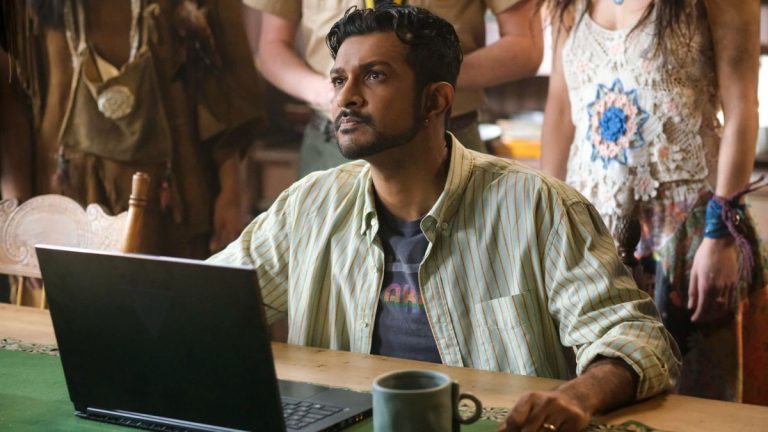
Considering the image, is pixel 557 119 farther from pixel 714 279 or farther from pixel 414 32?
pixel 414 32

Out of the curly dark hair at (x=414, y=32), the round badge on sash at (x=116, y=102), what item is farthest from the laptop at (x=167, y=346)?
the round badge on sash at (x=116, y=102)

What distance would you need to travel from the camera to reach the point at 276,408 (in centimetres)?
120

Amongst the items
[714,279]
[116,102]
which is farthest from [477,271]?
[116,102]

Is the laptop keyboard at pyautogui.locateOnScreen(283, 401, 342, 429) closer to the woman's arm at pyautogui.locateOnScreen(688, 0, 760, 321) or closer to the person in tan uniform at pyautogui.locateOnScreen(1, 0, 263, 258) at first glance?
the woman's arm at pyautogui.locateOnScreen(688, 0, 760, 321)

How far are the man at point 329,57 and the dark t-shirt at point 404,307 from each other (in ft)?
3.02

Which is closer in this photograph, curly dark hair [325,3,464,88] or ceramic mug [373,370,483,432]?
ceramic mug [373,370,483,432]

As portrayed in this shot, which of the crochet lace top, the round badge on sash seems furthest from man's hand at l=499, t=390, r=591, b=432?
the round badge on sash

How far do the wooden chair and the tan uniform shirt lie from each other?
838mm

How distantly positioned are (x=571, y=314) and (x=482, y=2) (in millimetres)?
1286

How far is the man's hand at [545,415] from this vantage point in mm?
1236

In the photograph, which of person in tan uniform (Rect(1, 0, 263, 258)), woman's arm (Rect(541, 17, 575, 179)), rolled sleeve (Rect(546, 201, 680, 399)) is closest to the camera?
rolled sleeve (Rect(546, 201, 680, 399))

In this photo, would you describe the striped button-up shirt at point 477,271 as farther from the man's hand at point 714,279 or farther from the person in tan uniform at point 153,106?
the person in tan uniform at point 153,106

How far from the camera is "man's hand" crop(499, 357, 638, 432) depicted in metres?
1.24

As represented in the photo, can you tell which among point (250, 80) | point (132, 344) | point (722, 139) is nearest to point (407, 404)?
point (132, 344)
